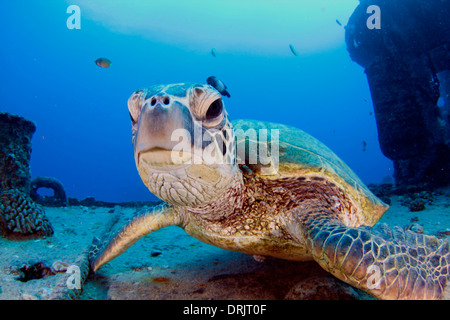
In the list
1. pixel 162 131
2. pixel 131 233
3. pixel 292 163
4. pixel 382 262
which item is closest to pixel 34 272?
→ pixel 131 233

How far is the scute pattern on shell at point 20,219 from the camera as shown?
313 cm

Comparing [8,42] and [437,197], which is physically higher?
[8,42]

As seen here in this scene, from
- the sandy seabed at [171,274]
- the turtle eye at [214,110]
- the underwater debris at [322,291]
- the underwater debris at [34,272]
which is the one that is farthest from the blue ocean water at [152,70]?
the turtle eye at [214,110]

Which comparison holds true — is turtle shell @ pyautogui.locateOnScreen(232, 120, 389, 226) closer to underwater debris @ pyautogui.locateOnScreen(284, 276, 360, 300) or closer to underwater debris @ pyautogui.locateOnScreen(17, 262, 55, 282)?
underwater debris @ pyautogui.locateOnScreen(284, 276, 360, 300)

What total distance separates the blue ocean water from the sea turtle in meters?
40.0

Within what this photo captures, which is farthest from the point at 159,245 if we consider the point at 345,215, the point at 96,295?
the point at 345,215

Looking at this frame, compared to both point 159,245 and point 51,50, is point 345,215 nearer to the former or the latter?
point 159,245

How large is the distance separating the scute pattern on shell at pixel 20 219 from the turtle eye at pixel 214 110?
11.1ft

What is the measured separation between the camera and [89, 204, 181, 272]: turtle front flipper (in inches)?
90.8

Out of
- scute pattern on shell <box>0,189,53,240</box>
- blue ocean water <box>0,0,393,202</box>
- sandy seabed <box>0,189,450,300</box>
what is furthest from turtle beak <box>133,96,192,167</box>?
blue ocean water <box>0,0,393,202</box>

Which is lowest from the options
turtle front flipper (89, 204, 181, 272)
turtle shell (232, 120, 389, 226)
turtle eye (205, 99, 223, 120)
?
turtle front flipper (89, 204, 181, 272)

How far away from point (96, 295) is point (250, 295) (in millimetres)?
1239

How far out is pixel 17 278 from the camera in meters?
1.88

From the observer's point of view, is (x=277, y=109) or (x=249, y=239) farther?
(x=277, y=109)
